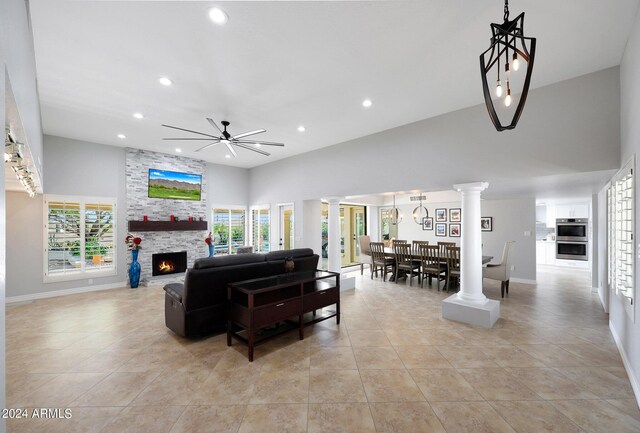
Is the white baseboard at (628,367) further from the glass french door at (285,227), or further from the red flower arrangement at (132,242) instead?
the red flower arrangement at (132,242)

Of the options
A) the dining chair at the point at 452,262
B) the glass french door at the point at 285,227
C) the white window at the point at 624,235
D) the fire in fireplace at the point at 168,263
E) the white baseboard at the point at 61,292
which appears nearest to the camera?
the white window at the point at 624,235

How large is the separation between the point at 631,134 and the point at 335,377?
3.84 m

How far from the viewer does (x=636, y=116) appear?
7.73 feet

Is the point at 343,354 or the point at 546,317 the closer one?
the point at 343,354

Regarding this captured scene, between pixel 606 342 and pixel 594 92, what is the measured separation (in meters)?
3.22

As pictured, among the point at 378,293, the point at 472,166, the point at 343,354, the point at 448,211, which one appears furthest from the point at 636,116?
the point at 448,211

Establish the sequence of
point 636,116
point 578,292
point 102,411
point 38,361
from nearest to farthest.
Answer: point 102,411, point 636,116, point 38,361, point 578,292

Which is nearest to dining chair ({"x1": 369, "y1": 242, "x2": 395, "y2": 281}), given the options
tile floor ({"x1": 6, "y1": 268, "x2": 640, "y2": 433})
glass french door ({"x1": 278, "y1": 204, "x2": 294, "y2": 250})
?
glass french door ({"x1": 278, "y1": 204, "x2": 294, "y2": 250})

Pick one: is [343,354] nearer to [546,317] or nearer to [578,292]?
[546,317]

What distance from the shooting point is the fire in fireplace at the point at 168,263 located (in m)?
6.84

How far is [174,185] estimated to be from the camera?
7270 mm

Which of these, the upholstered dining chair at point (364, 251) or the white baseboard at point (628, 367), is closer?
the white baseboard at point (628, 367)

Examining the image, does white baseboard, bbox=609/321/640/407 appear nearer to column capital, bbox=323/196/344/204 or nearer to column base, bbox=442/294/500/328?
column base, bbox=442/294/500/328

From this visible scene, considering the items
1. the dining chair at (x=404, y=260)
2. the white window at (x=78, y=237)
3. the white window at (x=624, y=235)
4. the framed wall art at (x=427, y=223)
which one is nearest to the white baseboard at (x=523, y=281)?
the dining chair at (x=404, y=260)
